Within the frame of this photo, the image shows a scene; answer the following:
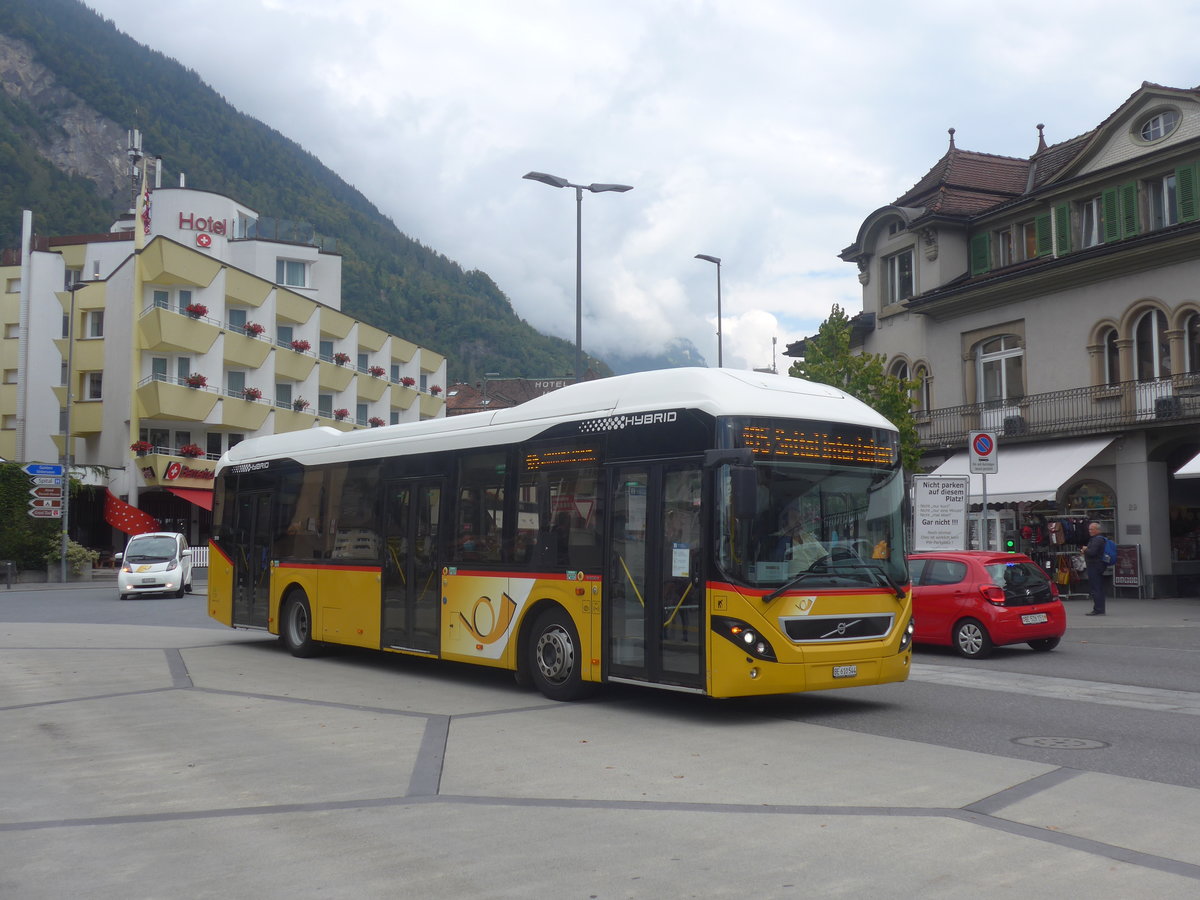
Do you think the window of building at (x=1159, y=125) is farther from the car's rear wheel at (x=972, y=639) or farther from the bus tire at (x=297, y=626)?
the bus tire at (x=297, y=626)

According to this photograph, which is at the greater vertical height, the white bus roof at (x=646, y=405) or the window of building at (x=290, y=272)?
the window of building at (x=290, y=272)

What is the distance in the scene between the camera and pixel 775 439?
10.6 m

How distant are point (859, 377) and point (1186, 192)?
8.98 meters

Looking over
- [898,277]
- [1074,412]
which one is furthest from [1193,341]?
[898,277]

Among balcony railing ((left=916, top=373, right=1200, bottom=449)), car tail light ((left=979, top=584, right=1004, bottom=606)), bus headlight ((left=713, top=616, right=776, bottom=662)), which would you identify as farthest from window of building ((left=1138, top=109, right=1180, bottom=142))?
bus headlight ((left=713, top=616, right=776, bottom=662))

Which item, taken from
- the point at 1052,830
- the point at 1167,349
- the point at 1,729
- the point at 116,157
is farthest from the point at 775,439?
the point at 116,157

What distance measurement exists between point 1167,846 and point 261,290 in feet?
187

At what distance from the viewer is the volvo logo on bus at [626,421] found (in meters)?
11.0

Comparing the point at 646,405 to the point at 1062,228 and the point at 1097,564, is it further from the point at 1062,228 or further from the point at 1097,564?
the point at 1062,228

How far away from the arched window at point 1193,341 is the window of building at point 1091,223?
3708 millimetres

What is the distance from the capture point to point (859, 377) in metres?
32.0

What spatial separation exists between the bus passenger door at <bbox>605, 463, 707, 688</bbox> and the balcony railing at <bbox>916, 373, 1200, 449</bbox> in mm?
21854

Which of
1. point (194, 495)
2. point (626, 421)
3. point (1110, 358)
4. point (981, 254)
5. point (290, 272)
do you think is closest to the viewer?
point (626, 421)

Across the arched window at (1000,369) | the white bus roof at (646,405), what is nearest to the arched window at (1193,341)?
the arched window at (1000,369)
